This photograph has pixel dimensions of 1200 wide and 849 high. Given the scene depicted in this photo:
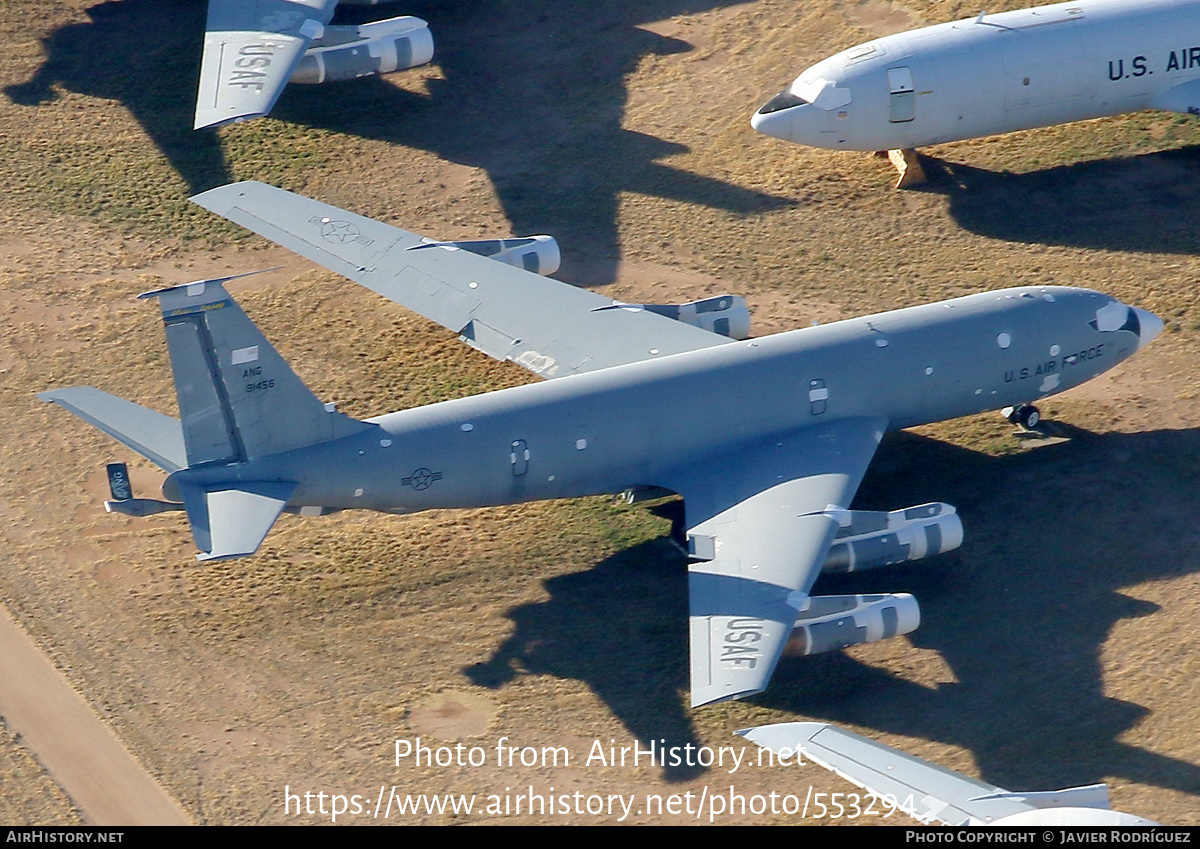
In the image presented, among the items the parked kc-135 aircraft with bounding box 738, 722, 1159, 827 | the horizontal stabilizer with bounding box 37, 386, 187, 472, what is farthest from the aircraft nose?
the horizontal stabilizer with bounding box 37, 386, 187, 472

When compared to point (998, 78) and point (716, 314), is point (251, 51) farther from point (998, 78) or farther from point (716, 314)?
A: point (998, 78)

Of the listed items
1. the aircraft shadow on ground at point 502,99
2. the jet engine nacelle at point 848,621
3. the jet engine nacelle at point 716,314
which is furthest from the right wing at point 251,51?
the jet engine nacelle at point 848,621

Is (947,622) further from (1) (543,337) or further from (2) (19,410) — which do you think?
(2) (19,410)

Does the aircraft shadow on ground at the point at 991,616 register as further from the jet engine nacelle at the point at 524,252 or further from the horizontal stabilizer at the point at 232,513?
the jet engine nacelle at the point at 524,252

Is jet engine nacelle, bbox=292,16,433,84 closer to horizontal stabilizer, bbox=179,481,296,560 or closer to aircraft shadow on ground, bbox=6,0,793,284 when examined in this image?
aircraft shadow on ground, bbox=6,0,793,284

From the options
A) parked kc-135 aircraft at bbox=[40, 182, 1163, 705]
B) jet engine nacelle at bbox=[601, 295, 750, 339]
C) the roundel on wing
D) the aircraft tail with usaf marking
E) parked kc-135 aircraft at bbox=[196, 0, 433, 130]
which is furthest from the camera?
parked kc-135 aircraft at bbox=[196, 0, 433, 130]

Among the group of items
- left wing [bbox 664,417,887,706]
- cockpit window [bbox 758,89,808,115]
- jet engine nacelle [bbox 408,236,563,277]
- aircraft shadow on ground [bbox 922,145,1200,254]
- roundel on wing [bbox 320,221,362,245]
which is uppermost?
cockpit window [bbox 758,89,808,115]

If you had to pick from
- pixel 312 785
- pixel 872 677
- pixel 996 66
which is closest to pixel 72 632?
pixel 312 785
